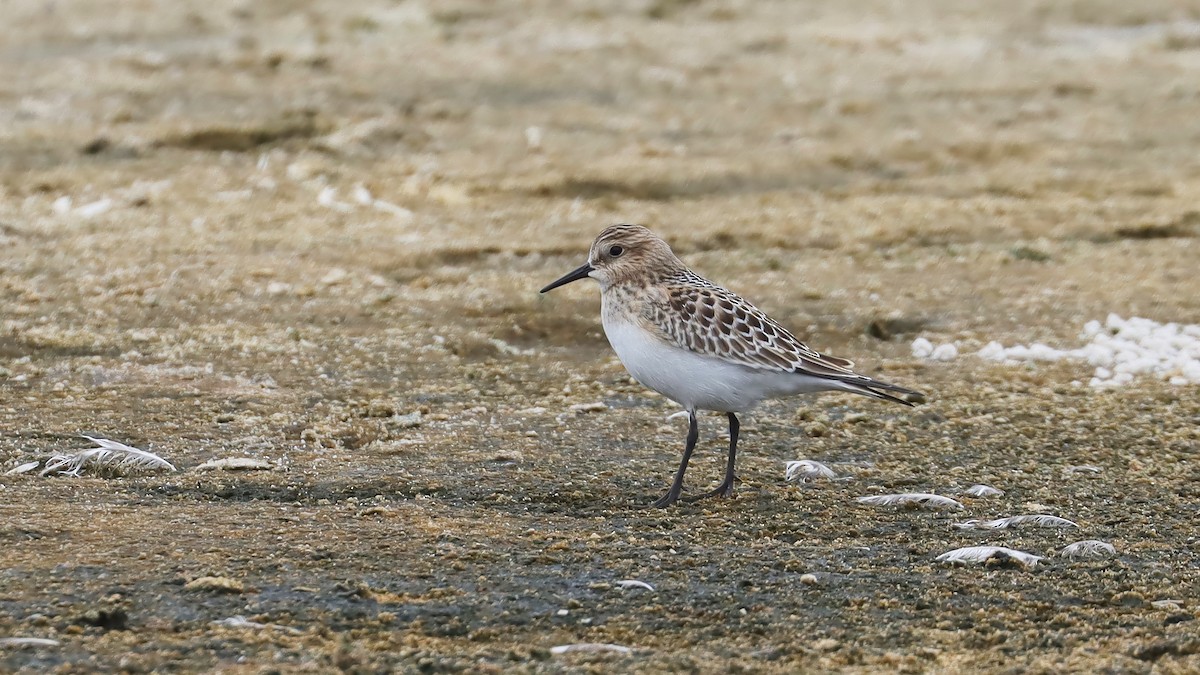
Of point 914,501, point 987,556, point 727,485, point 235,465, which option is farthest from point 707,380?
point 235,465

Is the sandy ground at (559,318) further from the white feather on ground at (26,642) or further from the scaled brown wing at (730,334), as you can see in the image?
the scaled brown wing at (730,334)

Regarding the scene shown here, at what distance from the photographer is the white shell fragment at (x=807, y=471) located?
496cm

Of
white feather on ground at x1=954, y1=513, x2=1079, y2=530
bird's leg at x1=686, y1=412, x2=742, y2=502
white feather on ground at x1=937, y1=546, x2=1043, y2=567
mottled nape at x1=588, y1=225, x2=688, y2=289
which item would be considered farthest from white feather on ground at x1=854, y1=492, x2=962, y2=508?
mottled nape at x1=588, y1=225, x2=688, y2=289

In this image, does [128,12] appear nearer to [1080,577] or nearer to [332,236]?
[332,236]

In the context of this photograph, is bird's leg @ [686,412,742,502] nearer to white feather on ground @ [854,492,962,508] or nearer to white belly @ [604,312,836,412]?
white belly @ [604,312,836,412]

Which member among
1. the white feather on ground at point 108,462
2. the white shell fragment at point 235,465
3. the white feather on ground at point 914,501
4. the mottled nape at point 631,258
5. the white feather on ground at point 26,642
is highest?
the mottled nape at point 631,258

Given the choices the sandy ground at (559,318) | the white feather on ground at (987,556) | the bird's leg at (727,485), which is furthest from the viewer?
the bird's leg at (727,485)

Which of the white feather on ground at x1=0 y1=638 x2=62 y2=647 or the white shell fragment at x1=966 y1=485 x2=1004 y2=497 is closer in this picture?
the white feather on ground at x1=0 y1=638 x2=62 y2=647

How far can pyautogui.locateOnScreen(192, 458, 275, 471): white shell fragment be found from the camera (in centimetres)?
477

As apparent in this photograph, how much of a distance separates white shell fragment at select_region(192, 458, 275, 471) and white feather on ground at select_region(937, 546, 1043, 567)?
2121 millimetres

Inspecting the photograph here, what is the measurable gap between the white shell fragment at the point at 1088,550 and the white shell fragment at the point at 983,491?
57cm

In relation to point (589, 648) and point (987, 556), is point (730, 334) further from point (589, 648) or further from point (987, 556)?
point (589, 648)

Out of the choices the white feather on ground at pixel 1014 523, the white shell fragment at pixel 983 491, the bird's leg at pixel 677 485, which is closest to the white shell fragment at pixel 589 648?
the bird's leg at pixel 677 485

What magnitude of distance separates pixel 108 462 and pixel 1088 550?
2.93m
